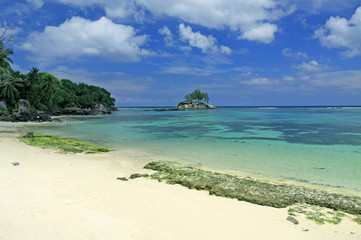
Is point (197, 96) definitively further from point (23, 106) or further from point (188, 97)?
point (23, 106)

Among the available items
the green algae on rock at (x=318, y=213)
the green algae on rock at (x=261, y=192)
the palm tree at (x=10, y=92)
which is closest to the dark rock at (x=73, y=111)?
the palm tree at (x=10, y=92)

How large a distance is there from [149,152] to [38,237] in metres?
13.0

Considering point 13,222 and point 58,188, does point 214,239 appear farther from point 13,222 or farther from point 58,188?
point 58,188

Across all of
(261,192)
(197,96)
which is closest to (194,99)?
(197,96)

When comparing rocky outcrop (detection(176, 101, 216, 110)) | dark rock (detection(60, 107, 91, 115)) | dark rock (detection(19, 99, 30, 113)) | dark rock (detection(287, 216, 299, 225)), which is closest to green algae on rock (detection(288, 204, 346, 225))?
dark rock (detection(287, 216, 299, 225))

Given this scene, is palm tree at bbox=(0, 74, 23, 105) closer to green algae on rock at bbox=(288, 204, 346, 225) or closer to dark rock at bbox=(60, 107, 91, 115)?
dark rock at bbox=(60, 107, 91, 115)

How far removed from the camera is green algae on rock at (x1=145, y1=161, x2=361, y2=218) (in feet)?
24.6

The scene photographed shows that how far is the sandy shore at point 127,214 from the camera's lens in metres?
5.13

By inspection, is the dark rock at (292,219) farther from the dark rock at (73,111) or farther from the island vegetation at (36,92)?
the dark rock at (73,111)

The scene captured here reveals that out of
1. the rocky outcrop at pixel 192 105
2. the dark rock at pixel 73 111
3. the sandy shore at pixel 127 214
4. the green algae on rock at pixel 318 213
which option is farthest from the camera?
the rocky outcrop at pixel 192 105

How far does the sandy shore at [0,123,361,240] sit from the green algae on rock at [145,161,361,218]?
0.42m

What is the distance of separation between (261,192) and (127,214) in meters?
4.86

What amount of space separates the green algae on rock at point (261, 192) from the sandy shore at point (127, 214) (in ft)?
1.37

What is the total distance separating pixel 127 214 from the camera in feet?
19.9
